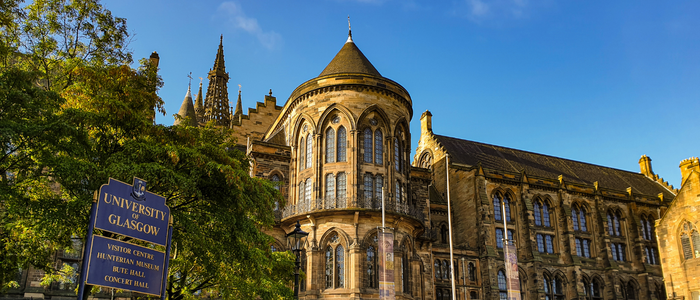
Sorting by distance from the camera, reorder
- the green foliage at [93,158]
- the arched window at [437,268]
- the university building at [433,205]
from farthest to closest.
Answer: the arched window at [437,268]
the university building at [433,205]
the green foliage at [93,158]

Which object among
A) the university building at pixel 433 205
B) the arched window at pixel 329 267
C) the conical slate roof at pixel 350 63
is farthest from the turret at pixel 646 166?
the arched window at pixel 329 267

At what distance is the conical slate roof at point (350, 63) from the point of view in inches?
1348

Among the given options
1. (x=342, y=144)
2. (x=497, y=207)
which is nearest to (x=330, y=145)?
(x=342, y=144)

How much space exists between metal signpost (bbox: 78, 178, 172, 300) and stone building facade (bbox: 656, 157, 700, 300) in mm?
42016

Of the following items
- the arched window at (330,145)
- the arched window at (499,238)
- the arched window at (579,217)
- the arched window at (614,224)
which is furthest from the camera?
the arched window at (614,224)

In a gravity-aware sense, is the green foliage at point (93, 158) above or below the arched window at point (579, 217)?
below

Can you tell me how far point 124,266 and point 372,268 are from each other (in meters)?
18.7

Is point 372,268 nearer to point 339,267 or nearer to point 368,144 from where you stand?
point 339,267

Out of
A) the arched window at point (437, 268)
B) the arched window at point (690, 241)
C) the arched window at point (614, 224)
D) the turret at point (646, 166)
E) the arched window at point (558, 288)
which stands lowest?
the arched window at point (558, 288)

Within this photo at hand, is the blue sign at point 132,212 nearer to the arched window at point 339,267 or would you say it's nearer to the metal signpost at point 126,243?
the metal signpost at point 126,243

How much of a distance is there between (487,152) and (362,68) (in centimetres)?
2411

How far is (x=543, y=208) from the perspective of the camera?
48312 millimetres

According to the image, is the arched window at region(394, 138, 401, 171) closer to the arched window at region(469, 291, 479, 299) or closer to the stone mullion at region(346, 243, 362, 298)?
the stone mullion at region(346, 243, 362, 298)

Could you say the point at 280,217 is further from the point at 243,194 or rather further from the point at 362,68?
the point at 243,194
